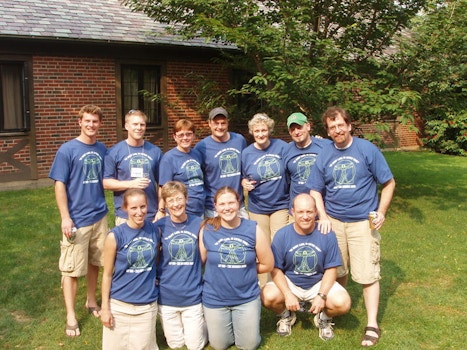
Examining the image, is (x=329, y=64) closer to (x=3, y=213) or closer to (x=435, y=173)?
(x=3, y=213)

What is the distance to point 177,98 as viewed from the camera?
12.4m

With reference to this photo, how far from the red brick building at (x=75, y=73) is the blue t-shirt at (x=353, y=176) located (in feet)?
22.6

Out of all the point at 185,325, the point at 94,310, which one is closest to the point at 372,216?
the point at 185,325

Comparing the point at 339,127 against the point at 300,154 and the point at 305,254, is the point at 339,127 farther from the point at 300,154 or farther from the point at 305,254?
the point at 305,254

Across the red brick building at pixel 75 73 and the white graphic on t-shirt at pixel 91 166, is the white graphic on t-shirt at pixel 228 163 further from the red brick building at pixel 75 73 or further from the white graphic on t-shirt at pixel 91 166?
the red brick building at pixel 75 73

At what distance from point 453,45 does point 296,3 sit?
239 cm

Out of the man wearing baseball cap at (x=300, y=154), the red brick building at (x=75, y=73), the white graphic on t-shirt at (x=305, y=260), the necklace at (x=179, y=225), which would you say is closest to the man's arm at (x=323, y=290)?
the white graphic on t-shirt at (x=305, y=260)

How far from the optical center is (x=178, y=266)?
3928 mm

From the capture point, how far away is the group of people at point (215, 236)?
3797 millimetres

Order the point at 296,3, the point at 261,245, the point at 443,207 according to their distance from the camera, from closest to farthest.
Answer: the point at 261,245 < the point at 296,3 < the point at 443,207

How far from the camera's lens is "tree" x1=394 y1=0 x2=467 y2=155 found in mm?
7336

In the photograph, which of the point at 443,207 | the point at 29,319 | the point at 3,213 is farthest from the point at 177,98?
the point at 29,319

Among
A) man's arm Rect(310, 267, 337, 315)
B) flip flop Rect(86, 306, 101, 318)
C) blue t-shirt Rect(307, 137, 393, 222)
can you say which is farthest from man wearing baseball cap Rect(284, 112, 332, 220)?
flip flop Rect(86, 306, 101, 318)

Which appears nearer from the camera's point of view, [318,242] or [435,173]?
[318,242]
